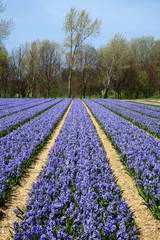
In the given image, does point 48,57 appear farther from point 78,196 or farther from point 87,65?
point 78,196

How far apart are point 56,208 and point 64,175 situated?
1.06 meters

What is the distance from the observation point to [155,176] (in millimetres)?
4148

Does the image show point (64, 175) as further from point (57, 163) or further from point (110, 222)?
point (110, 222)

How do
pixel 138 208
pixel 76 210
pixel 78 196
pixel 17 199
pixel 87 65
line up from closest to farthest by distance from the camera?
pixel 76 210
pixel 78 196
pixel 138 208
pixel 17 199
pixel 87 65

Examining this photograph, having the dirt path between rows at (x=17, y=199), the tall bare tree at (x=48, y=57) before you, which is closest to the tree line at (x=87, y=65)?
the tall bare tree at (x=48, y=57)

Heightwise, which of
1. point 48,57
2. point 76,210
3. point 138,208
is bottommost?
point 138,208

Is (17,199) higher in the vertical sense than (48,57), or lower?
lower

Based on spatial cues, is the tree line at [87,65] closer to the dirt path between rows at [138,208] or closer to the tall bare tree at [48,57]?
the tall bare tree at [48,57]

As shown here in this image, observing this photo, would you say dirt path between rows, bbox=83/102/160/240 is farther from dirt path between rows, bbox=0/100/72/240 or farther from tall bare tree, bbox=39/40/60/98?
tall bare tree, bbox=39/40/60/98

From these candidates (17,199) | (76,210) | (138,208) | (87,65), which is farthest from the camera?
(87,65)

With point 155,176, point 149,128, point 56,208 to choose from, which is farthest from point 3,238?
point 149,128

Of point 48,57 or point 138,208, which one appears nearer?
point 138,208

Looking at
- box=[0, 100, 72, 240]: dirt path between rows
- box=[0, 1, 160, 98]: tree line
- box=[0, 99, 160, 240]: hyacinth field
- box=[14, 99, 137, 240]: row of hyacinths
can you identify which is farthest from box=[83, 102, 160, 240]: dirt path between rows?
box=[0, 1, 160, 98]: tree line

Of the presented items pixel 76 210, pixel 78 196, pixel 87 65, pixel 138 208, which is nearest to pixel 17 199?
pixel 78 196
